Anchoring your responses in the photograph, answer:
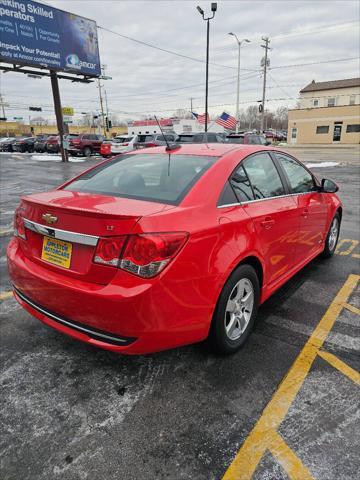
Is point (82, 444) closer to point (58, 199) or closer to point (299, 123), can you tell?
point (58, 199)

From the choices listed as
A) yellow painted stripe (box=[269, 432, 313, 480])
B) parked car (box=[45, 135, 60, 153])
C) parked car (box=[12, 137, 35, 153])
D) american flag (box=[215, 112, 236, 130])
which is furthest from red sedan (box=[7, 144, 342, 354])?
parked car (box=[12, 137, 35, 153])

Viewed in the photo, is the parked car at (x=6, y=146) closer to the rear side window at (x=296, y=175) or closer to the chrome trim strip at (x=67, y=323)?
the rear side window at (x=296, y=175)

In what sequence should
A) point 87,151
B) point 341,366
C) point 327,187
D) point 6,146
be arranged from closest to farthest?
1. point 341,366
2. point 327,187
3. point 87,151
4. point 6,146

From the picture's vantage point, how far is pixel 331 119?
45.6 m

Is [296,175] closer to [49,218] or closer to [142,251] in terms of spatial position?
[142,251]

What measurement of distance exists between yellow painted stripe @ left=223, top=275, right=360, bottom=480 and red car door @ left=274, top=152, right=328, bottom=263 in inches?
33.3

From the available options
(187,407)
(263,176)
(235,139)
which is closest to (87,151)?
(235,139)

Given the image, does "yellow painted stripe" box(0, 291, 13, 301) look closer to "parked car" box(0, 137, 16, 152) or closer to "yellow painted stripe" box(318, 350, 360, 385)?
"yellow painted stripe" box(318, 350, 360, 385)

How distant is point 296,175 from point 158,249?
2399 mm

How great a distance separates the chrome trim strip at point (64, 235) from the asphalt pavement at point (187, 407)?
1.03m

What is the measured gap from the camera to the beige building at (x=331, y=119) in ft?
145

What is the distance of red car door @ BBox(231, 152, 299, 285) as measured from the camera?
283 centimetres

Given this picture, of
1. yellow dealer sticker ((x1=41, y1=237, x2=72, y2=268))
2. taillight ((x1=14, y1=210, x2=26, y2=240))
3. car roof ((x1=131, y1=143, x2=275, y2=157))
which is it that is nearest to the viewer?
yellow dealer sticker ((x1=41, y1=237, x2=72, y2=268))

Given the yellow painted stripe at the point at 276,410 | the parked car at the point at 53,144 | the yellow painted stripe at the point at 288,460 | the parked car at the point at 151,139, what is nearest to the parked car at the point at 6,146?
the parked car at the point at 53,144
